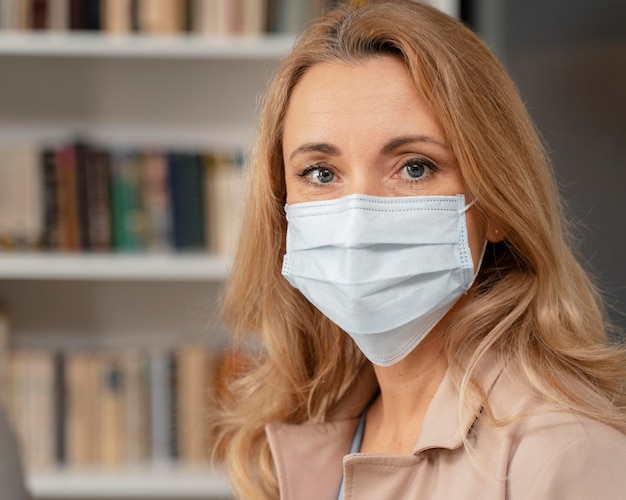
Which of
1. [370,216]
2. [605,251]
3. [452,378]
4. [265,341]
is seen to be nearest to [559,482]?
[452,378]

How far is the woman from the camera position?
999mm

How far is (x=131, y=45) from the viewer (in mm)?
2092

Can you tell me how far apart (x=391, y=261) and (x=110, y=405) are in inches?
52.1

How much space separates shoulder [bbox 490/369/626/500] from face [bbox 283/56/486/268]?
200 mm

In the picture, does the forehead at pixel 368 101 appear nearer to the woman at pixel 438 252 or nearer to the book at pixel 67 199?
the woman at pixel 438 252

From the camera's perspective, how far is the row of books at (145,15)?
6.95 ft

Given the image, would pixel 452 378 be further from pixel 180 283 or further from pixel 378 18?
pixel 180 283

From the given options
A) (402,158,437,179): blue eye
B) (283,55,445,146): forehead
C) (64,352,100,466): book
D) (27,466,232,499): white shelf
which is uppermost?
(283,55,445,146): forehead

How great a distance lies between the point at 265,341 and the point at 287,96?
355 mm

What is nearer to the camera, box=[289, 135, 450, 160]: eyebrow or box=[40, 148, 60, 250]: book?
box=[289, 135, 450, 160]: eyebrow

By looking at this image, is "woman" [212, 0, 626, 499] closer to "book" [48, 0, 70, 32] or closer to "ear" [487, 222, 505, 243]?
"ear" [487, 222, 505, 243]

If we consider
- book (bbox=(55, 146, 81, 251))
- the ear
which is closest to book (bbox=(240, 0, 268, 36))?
book (bbox=(55, 146, 81, 251))

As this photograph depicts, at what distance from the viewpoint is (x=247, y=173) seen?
1279 mm

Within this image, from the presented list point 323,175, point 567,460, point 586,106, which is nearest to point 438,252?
point 323,175
